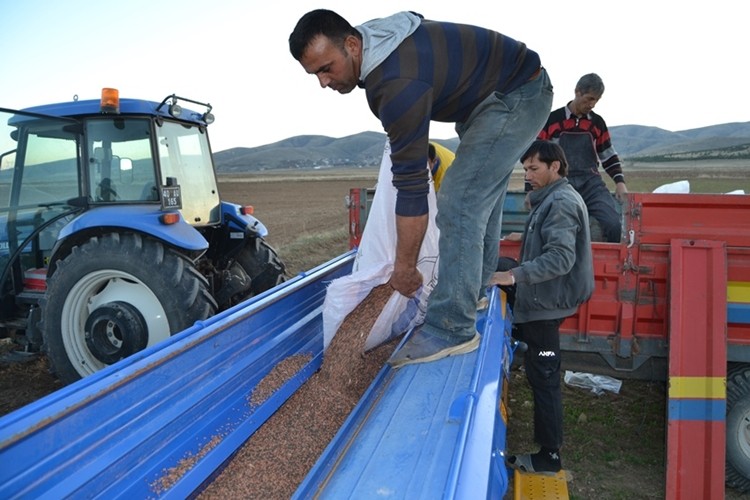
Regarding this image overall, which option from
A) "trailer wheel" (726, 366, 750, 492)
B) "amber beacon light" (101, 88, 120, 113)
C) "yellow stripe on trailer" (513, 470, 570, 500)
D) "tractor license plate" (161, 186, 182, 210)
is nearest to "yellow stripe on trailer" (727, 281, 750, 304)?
"trailer wheel" (726, 366, 750, 492)

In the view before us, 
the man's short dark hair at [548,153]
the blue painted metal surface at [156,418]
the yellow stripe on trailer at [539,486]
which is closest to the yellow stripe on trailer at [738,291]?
the man's short dark hair at [548,153]

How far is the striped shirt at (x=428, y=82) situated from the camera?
1.86 metres

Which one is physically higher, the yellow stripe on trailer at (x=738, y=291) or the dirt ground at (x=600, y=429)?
the yellow stripe on trailer at (x=738, y=291)

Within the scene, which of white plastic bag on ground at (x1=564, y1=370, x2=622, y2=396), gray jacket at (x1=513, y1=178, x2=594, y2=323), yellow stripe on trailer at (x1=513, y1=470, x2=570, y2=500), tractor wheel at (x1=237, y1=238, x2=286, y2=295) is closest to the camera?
yellow stripe on trailer at (x1=513, y1=470, x2=570, y2=500)

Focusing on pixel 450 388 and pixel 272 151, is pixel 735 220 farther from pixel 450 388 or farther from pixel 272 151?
pixel 272 151

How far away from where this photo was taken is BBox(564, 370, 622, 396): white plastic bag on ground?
445 cm

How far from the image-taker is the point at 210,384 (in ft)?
6.06

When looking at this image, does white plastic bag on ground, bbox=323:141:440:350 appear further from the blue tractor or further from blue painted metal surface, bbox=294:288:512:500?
the blue tractor

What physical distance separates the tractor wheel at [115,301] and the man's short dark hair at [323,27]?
2288 mm

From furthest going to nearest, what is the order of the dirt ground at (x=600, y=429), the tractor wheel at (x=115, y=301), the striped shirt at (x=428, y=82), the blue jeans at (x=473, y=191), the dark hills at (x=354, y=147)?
the dark hills at (x=354, y=147) < the tractor wheel at (x=115, y=301) < the dirt ground at (x=600, y=429) < the blue jeans at (x=473, y=191) < the striped shirt at (x=428, y=82)

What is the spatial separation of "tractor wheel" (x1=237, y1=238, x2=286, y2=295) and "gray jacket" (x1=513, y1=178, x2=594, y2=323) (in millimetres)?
2369

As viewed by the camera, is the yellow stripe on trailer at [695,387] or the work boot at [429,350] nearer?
the work boot at [429,350]

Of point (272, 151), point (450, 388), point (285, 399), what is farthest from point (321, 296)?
point (272, 151)

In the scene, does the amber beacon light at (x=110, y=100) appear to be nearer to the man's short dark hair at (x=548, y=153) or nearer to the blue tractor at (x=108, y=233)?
A: the blue tractor at (x=108, y=233)
